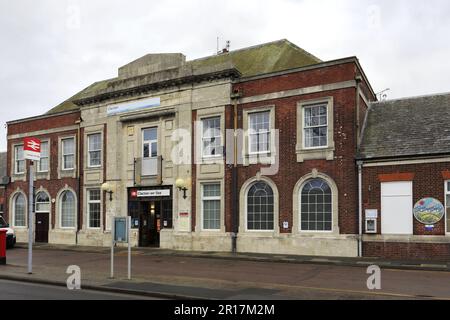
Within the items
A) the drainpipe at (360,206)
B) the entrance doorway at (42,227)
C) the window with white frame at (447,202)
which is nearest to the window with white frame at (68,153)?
the entrance doorway at (42,227)

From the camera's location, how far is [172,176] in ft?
80.5

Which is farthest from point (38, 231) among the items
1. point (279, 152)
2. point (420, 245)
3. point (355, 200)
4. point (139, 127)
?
point (420, 245)

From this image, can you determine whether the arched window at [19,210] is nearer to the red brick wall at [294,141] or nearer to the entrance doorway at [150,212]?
the entrance doorway at [150,212]

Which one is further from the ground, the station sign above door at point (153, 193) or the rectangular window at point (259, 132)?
the rectangular window at point (259, 132)

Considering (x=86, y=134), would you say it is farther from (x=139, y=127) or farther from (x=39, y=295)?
(x=39, y=295)

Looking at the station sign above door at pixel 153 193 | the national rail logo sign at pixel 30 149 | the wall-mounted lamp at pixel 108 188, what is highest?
the national rail logo sign at pixel 30 149

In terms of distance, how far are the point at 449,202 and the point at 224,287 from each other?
10.7 metres

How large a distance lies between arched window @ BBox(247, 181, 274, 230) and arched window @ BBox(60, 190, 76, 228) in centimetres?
1162

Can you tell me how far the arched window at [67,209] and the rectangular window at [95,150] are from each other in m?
2.53

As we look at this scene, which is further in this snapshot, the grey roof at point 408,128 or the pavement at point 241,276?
the grey roof at point 408,128

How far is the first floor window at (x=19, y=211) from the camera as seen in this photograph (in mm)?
30897

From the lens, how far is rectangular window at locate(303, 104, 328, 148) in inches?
824

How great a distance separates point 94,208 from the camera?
27.6 meters

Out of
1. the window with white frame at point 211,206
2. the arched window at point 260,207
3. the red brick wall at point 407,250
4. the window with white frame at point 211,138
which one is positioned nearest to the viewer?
the red brick wall at point 407,250
